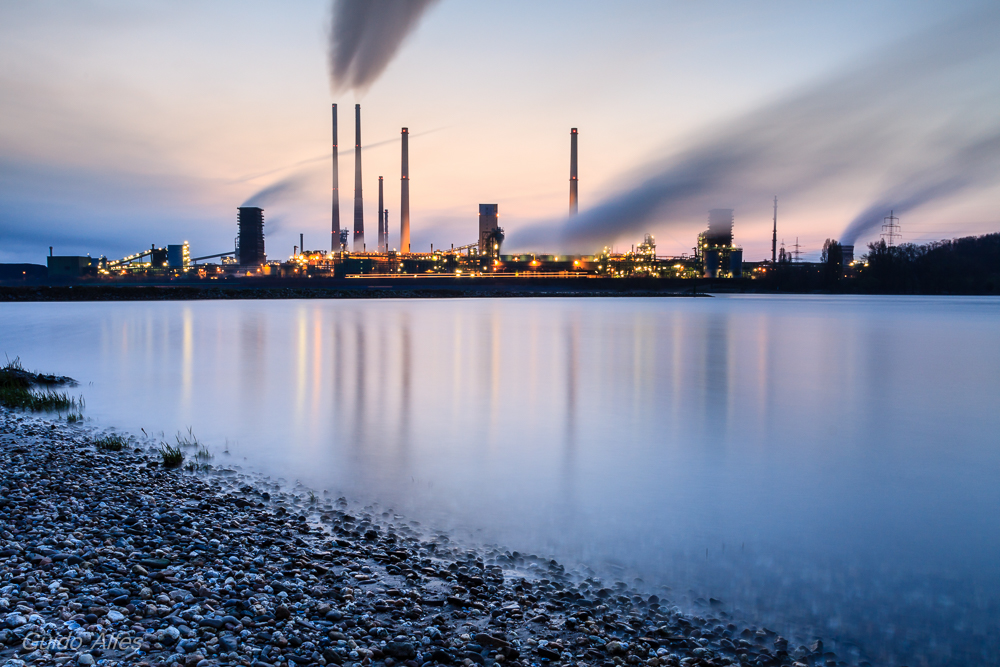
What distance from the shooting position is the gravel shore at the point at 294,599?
131 inches

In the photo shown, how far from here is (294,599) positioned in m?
3.92

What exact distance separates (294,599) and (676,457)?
620 cm

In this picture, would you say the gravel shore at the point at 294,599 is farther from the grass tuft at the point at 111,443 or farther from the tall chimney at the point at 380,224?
the tall chimney at the point at 380,224

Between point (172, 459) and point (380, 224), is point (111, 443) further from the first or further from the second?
point (380, 224)

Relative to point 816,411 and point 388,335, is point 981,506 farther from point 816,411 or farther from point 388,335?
point 388,335

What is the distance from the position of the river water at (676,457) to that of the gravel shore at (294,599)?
0.57 m

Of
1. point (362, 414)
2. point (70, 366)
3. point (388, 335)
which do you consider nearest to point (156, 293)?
point (388, 335)

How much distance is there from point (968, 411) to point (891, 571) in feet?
33.6

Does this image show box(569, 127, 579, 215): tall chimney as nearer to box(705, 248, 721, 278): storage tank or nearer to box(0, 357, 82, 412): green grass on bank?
box(705, 248, 721, 278): storage tank

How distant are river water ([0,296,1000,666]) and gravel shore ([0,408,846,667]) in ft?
1.87

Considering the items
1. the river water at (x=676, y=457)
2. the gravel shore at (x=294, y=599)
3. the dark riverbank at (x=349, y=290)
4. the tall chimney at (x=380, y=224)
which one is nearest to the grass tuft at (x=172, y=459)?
the river water at (x=676, y=457)

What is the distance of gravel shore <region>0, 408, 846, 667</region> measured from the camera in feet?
10.9

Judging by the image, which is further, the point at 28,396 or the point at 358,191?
the point at 358,191

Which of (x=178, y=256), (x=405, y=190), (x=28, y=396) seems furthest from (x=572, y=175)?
(x=28, y=396)
